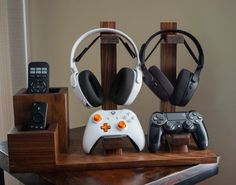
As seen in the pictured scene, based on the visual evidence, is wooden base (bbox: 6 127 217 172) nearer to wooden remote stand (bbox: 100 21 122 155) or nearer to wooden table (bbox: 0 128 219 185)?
wooden table (bbox: 0 128 219 185)

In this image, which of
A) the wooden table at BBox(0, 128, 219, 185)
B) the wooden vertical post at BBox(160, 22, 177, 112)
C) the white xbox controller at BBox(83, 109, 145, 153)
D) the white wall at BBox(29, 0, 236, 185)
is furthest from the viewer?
the white wall at BBox(29, 0, 236, 185)

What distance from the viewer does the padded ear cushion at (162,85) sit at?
919 mm

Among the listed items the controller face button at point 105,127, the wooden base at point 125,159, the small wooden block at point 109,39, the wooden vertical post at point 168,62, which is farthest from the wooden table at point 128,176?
the small wooden block at point 109,39

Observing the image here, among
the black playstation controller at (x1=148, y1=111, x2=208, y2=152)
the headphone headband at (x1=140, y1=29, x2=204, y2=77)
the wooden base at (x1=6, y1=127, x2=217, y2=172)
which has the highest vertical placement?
the headphone headband at (x1=140, y1=29, x2=204, y2=77)

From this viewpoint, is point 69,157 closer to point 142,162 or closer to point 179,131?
point 142,162

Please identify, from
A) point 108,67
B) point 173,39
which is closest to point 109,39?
point 108,67

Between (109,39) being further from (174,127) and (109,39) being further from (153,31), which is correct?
(153,31)

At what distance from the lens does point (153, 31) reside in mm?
1364

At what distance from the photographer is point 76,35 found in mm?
1438

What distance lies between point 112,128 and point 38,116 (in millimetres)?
208

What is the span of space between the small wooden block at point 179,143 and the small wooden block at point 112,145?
15 cm

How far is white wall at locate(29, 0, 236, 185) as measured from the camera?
127cm

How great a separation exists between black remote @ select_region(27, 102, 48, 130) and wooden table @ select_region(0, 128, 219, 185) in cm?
13

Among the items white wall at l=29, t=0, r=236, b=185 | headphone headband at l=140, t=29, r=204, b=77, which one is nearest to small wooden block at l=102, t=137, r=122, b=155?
headphone headband at l=140, t=29, r=204, b=77
